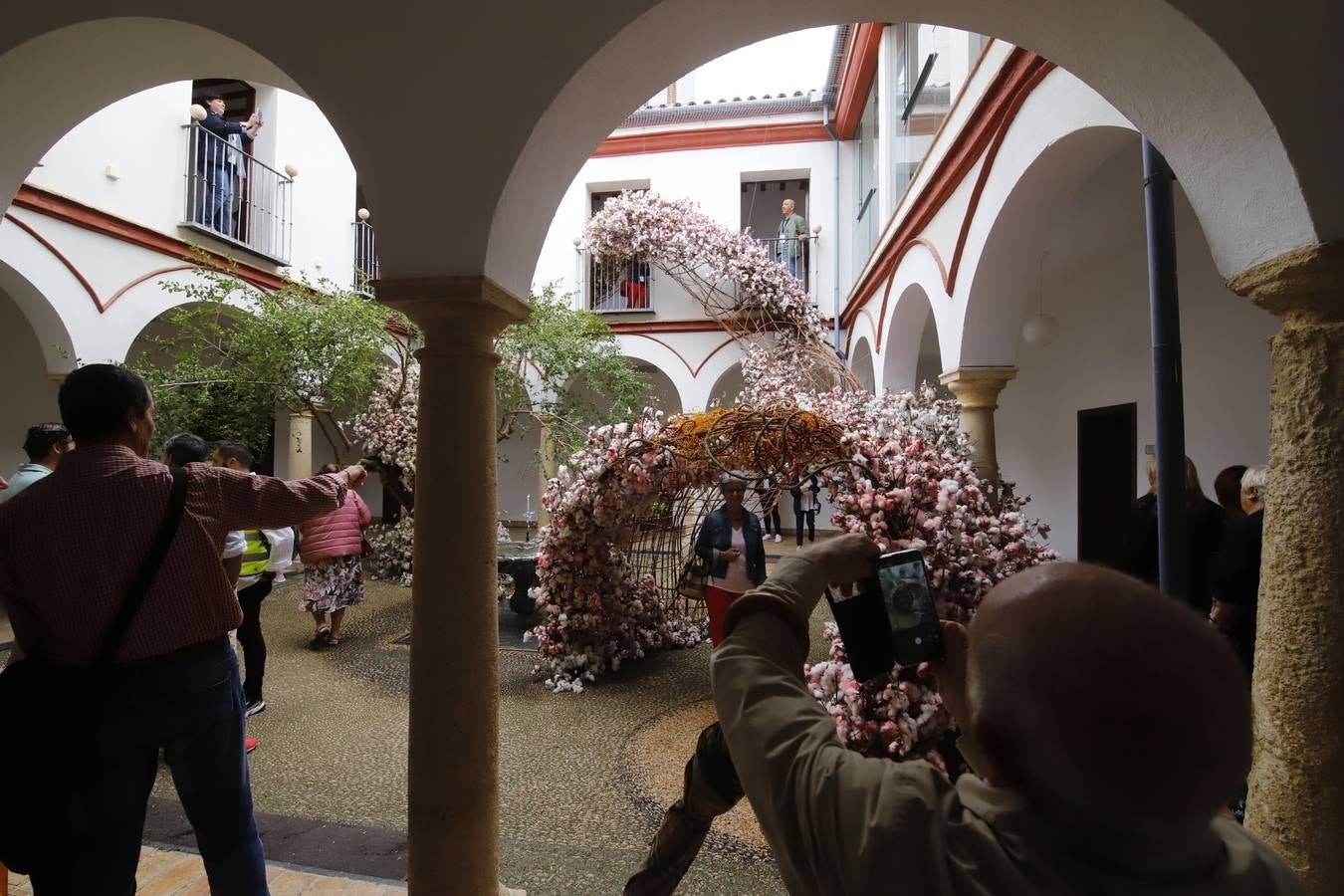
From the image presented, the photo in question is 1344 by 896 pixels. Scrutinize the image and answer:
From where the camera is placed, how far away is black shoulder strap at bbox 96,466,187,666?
160 centimetres

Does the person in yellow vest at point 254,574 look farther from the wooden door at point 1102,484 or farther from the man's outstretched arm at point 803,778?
the wooden door at point 1102,484

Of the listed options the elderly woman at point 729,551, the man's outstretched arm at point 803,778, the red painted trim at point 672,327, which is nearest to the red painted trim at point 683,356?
the red painted trim at point 672,327

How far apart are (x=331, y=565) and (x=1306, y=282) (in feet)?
19.8

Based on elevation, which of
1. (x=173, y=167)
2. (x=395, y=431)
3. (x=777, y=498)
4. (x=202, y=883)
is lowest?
(x=202, y=883)

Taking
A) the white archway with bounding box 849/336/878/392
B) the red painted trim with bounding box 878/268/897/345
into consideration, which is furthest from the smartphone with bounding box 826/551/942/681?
the white archway with bounding box 849/336/878/392

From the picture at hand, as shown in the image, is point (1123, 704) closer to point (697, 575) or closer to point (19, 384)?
point (697, 575)

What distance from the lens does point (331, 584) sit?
224 inches

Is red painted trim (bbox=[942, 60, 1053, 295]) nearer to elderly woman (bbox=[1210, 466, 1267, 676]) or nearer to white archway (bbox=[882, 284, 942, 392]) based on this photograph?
white archway (bbox=[882, 284, 942, 392])

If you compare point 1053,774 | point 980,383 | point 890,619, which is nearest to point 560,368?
point 980,383

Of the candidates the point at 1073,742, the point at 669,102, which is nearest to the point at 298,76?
the point at 1073,742

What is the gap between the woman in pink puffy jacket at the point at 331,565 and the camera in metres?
5.60

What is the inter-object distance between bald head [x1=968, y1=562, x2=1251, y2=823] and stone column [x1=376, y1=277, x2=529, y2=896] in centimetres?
169

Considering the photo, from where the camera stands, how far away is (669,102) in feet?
40.7

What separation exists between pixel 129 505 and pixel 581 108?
1.59 m
